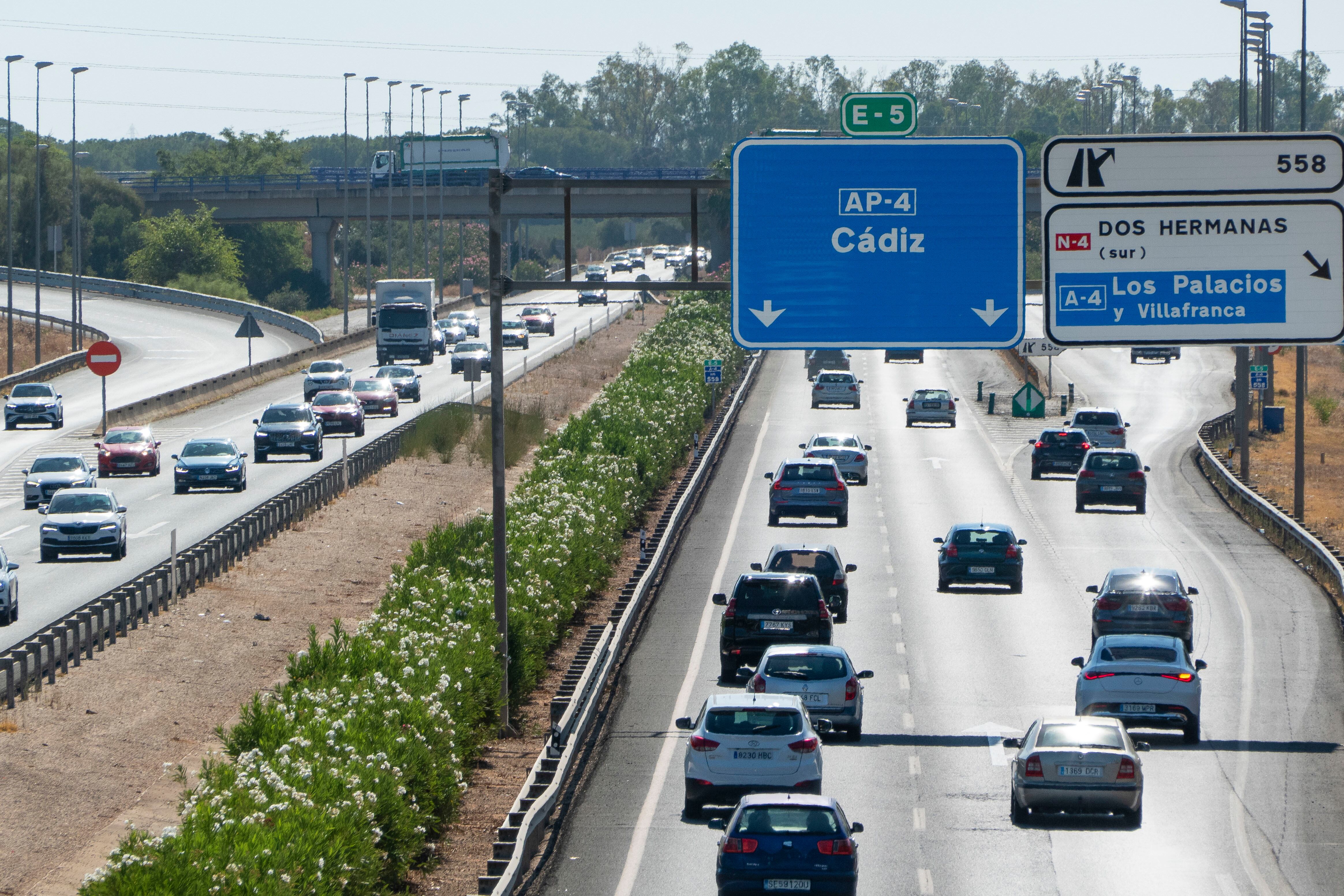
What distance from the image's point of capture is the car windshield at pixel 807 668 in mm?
24875

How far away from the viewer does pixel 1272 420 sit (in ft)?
243

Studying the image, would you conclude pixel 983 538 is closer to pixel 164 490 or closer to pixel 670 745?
pixel 670 745

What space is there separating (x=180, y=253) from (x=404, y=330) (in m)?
64.5

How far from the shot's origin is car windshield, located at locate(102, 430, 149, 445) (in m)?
54.2

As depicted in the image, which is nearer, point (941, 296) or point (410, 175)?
point (941, 296)

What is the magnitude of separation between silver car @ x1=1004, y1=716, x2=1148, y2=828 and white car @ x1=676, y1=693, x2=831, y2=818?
2297 millimetres

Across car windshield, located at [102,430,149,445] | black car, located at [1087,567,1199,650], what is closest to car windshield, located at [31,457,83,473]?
car windshield, located at [102,430,149,445]

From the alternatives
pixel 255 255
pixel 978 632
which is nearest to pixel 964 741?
pixel 978 632

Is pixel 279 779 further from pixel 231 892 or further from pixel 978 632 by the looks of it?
pixel 978 632

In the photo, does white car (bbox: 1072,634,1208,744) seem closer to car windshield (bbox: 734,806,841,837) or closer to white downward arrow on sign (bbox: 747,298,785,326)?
car windshield (bbox: 734,806,841,837)

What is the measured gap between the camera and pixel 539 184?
18891 mm

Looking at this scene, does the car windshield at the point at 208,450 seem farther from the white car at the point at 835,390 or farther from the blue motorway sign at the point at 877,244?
the blue motorway sign at the point at 877,244

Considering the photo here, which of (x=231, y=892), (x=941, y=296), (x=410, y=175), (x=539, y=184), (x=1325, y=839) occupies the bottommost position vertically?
(x=1325, y=839)

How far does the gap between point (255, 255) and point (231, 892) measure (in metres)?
154
